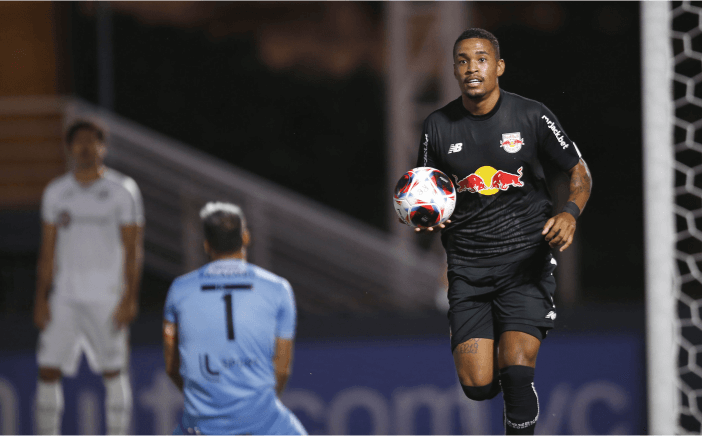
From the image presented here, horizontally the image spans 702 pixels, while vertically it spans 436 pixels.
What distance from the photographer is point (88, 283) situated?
16.2 ft

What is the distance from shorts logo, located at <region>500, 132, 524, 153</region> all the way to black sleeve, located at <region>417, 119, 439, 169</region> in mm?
220

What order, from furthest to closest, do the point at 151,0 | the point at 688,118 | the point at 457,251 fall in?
1. the point at 151,0
2. the point at 688,118
3. the point at 457,251

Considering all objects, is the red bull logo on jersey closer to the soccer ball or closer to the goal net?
the soccer ball

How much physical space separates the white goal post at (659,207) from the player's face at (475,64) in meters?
1.74

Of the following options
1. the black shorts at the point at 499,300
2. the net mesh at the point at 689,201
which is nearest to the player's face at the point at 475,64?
the black shorts at the point at 499,300

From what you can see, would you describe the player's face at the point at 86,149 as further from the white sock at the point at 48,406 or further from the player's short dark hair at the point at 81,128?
the white sock at the point at 48,406

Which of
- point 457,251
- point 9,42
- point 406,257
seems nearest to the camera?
point 457,251

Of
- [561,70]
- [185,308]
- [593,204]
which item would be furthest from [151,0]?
[185,308]

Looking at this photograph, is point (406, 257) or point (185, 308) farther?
point (406, 257)

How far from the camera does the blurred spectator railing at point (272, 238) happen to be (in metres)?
7.50

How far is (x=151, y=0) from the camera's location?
396 inches

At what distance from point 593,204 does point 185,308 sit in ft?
31.2

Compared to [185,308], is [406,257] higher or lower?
lower

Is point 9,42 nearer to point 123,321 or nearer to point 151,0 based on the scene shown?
point 151,0
